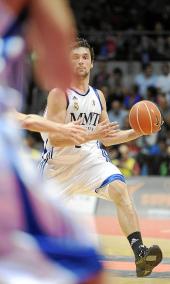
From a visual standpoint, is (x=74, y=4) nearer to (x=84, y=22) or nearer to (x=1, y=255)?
(x=84, y=22)

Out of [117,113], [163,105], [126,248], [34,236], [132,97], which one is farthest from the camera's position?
[132,97]

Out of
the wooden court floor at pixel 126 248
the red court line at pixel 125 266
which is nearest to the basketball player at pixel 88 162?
the wooden court floor at pixel 126 248

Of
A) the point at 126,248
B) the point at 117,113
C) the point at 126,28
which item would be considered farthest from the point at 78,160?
the point at 126,28

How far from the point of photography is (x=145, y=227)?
8.41 metres

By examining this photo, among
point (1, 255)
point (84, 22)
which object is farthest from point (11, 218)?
point (84, 22)

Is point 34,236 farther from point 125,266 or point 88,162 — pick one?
point 125,266

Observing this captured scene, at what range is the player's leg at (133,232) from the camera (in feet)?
17.2

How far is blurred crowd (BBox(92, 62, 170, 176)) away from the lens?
12.5 metres

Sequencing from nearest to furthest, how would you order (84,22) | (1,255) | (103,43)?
(1,255)
(103,43)
(84,22)

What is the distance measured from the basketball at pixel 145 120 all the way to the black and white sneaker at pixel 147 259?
919 mm

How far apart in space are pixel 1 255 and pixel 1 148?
10.9 inches

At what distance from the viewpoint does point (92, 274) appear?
5.34ft

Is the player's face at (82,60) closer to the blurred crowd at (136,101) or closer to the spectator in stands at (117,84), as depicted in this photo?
the blurred crowd at (136,101)

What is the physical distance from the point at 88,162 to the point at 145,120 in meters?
0.69
